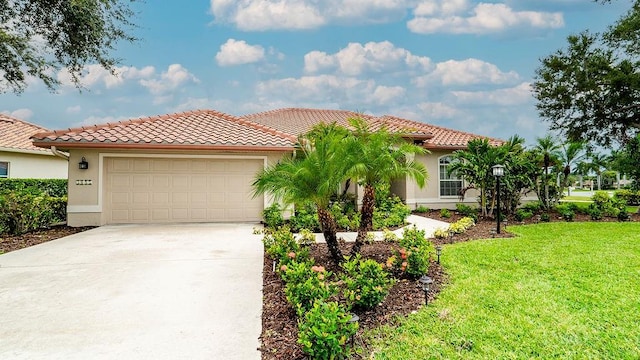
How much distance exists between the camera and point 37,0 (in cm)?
862

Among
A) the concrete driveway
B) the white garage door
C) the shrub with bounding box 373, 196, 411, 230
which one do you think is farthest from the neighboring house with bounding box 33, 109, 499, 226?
the concrete driveway

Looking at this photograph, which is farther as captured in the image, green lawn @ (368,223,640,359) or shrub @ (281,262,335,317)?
shrub @ (281,262,335,317)

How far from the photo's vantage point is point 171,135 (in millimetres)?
11305

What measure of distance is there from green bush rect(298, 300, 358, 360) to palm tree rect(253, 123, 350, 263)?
2.36 meters

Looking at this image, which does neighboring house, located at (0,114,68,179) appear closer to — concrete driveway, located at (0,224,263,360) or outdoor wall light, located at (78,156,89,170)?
outdoor wall light, located at (78,156,89,170)

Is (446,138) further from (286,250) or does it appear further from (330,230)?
(286,250)

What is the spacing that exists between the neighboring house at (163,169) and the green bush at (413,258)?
5.27m

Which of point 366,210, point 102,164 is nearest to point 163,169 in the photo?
point 102,164

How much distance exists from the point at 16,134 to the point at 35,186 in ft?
13.2

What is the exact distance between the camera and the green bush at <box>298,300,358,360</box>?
2945 mm

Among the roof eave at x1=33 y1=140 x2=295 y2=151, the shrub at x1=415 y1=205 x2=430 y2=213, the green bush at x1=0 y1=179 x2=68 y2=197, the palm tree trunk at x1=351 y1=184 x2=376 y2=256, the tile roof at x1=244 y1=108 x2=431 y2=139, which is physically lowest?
the shrub at x1=415 y1=205 x2=430 y2=213

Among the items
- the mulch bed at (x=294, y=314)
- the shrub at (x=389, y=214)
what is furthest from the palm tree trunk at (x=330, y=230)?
the shrub at (x=389, y=214)

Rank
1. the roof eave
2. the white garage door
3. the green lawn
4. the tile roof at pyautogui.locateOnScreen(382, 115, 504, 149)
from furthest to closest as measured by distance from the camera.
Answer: the tile roof at pyautogui.locateOnScreen(382, 115, 504, 149) < the white garage door < the roof eave < the green lawn

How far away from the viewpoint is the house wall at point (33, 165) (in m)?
15.6
